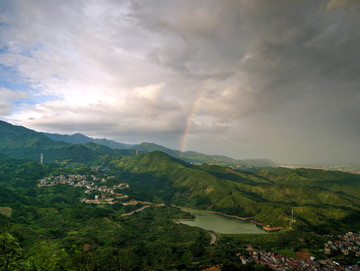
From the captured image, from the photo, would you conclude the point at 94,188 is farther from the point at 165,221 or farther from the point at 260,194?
the point at 260,194

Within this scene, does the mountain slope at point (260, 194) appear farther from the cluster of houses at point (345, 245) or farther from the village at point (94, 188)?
the village at point (94, 188)

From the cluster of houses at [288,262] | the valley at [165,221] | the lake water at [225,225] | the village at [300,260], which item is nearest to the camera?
the valley at [165,221]

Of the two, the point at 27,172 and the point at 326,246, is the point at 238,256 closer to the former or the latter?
the point at 326,246

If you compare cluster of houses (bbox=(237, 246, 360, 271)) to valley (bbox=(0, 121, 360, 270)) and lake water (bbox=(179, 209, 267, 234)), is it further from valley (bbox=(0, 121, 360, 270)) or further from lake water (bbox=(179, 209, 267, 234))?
lake water (bbox=(179, 209, 267, 234))

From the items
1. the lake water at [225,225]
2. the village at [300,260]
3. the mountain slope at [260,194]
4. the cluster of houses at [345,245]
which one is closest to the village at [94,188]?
the lake water at [225,225]

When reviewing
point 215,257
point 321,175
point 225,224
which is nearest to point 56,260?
point 215,257

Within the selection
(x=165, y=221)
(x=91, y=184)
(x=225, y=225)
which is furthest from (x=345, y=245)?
(x=91, y=184)
